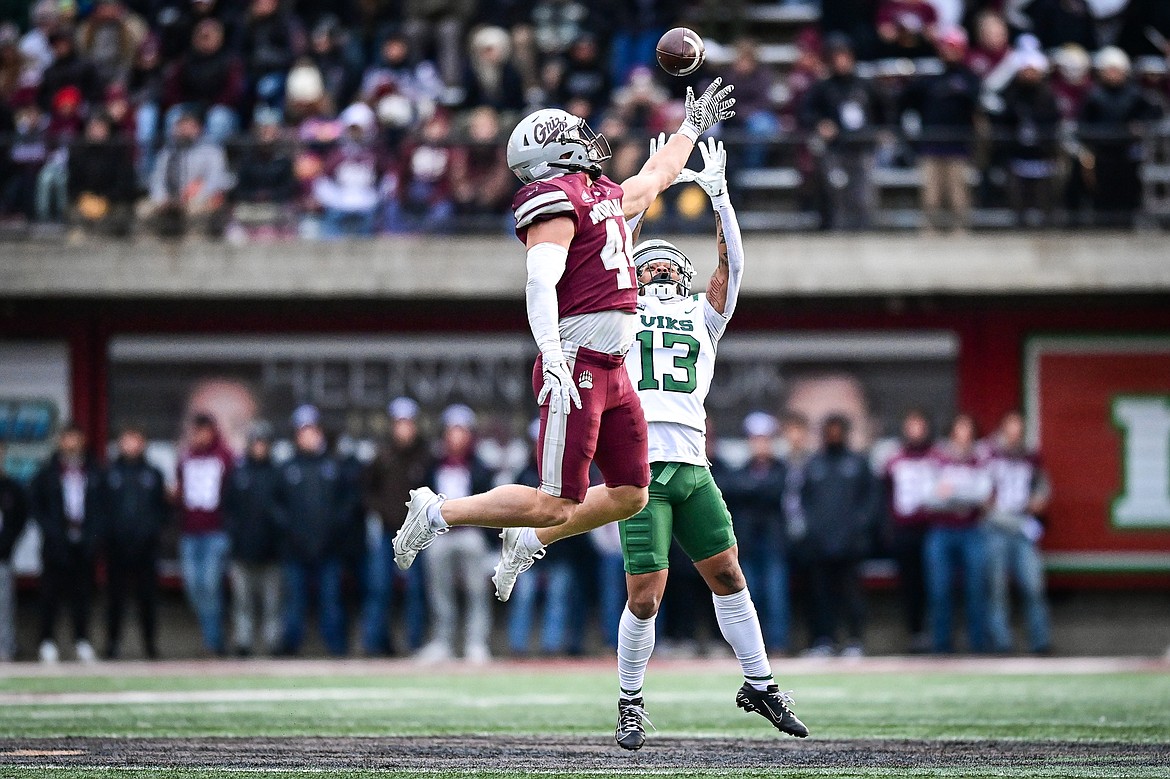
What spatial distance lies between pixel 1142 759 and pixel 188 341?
13077 millimetres

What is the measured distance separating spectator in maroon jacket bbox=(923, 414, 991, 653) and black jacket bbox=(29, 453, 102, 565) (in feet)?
24.6

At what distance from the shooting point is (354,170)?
54.7 ft

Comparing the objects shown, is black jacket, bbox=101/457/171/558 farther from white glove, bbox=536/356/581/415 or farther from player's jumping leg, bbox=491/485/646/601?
white glove, bbox=536/356/581/415

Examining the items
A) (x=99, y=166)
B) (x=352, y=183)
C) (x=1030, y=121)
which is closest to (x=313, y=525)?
(x=352, y=183)

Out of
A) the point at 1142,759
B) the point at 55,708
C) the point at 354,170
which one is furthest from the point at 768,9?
the point at 1142,759

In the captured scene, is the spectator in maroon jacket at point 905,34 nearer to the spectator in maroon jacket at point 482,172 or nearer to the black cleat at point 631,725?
the spectator in maroon jacket at point 482,172

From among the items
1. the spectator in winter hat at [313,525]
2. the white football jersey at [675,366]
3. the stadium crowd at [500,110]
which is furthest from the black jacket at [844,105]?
the white football jersey at [675,366]

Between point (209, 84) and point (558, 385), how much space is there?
464 inches

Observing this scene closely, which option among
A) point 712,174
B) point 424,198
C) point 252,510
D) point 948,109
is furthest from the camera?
point 424,198

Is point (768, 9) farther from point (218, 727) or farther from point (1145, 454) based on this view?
point (218, 727)

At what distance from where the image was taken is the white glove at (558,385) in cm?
691

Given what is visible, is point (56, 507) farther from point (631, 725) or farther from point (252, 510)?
point (631, 725)

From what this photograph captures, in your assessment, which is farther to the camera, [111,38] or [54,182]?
[111,38]

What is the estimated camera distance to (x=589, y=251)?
7215 millimetres
